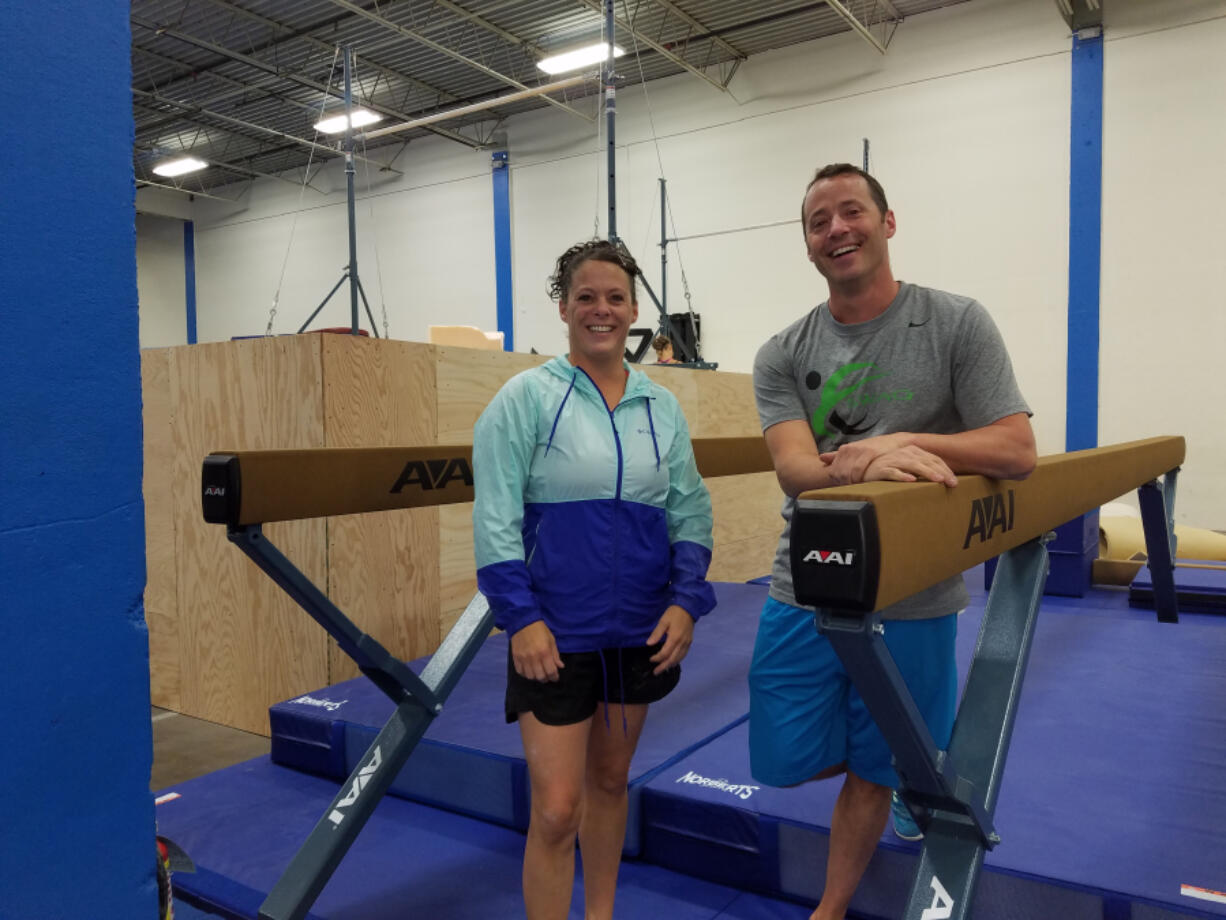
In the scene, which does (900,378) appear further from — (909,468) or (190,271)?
(190,271)

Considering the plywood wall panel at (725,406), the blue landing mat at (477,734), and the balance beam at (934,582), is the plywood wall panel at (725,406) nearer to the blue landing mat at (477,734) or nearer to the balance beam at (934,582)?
the blue landing mat at (477,734)

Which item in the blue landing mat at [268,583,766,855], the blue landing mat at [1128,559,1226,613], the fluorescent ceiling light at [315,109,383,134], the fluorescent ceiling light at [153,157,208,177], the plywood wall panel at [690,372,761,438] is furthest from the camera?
the fluorescent ceiling light at [153,157,208,177]

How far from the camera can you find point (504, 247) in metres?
12.0

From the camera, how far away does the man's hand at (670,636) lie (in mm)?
1550

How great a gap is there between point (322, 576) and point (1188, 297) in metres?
7.76

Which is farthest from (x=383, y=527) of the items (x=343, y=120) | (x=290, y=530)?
(x=343, y=120)

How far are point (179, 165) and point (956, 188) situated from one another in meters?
11.2

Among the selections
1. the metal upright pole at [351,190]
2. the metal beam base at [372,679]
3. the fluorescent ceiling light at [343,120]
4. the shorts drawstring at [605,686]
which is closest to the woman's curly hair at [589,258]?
the shorts drawstring at [605,686]

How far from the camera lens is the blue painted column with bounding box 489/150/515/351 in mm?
11961

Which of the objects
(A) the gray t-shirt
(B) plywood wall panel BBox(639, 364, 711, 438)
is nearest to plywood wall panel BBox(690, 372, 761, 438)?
(B) plywood wall panel BBox(639, 364, 711, 438)

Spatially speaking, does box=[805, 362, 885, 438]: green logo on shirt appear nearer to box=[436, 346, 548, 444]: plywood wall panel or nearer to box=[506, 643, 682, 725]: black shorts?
box=[506, 643, 682, 725]: black shorts

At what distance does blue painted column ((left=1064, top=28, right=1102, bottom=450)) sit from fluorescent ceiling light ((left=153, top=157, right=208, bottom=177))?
38.5 ft

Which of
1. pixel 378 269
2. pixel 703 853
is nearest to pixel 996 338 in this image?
pixel 703 853

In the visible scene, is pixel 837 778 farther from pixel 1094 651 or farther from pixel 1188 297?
pixel 1188 297
